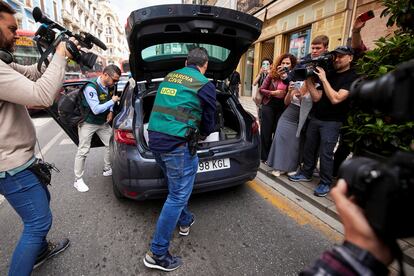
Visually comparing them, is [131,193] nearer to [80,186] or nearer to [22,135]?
[22,135]

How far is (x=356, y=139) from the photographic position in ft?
8.07

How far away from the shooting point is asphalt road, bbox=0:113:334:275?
211cm

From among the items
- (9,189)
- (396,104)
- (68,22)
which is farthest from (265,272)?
(68,22)

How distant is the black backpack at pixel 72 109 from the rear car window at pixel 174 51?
899 mm

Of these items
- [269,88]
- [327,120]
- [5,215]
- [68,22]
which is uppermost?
[68,22]

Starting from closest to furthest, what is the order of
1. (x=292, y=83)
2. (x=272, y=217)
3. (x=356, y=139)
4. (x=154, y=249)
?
(x=154, y=249)
(x=356, y=139)
(x=272, y=217)
(x=292, y=83)

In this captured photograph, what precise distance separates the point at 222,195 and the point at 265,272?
1333 millimetres

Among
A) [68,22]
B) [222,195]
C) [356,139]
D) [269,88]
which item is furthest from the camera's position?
[68,22]

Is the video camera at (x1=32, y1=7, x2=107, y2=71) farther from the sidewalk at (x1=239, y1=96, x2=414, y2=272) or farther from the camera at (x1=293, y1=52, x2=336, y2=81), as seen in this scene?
the sidewalk at (x1=239, y1=96, x2=414, y2=272)

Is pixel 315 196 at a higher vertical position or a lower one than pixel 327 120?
lower

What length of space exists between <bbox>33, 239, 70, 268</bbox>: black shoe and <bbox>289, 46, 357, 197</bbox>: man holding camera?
9.31ft

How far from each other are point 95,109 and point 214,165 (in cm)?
178

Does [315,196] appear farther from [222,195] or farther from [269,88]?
[269,88]

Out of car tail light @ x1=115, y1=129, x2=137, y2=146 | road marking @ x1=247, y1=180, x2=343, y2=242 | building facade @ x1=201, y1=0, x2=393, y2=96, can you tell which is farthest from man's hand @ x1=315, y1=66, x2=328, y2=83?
building facade @ x1=201, y1=0, x2=393, y2=96
